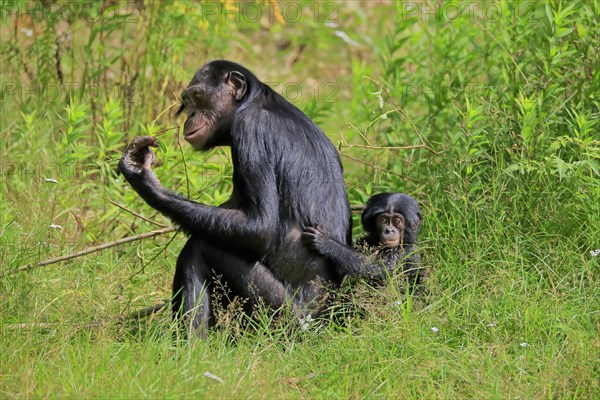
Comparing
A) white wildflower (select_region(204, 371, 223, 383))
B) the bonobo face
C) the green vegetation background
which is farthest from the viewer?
the bonobo face

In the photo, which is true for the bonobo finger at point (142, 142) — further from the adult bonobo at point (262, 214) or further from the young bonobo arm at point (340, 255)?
the young bonobo arm at point (340, 255)

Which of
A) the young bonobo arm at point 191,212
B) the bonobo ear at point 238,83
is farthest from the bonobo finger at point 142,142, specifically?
the bonobo ear at point 238,83

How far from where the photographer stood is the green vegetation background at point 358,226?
4.66 metres

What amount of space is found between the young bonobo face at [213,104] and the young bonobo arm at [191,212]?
0.98ft

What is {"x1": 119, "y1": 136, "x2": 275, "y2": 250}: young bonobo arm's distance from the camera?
534 centimetres

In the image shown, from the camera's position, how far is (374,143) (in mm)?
7613

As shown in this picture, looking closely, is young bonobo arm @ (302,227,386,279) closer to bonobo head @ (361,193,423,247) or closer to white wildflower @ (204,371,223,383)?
bonobo head @ (361,193,423,247)

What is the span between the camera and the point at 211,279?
543cm

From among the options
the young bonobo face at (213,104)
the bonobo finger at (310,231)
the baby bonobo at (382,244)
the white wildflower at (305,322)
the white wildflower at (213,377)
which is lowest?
the white wildflower at (305,322)

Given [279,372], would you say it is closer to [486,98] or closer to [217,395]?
[217,395]

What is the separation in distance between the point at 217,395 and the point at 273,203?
1.40 m

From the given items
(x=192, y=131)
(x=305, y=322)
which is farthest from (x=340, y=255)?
(x=192, y=131)

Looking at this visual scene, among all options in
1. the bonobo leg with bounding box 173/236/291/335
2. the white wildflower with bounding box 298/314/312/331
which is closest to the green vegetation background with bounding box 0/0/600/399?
the white wildflower with bounding box 298/314/312/331

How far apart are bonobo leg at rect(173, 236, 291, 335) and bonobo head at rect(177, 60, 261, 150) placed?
0.74 metres
